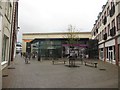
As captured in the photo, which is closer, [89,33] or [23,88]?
[23,88]

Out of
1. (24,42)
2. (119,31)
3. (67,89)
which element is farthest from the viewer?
(24,42)

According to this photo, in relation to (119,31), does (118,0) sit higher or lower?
higher

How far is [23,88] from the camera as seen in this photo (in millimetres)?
7641

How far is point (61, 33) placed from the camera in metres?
65.6

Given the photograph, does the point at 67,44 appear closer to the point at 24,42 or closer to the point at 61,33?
the point at 61,33

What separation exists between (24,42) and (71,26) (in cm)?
3199

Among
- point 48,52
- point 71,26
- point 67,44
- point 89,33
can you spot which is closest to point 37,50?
point 48,52

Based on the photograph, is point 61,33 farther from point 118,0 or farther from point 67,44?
point 118,0

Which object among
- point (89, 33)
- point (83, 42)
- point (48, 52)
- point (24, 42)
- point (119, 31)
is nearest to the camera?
point (119, 31)

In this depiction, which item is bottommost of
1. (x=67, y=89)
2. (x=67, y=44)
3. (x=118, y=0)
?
(x=67, y=89)

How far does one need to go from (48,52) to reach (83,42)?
970 centimetres

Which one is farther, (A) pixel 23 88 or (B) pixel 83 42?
(B) pixel 83 42

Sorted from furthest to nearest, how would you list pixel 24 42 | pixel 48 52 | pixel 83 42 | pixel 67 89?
pixel 24 42 < pixel 83 42 < pixel 48 52 < pixel 67 89

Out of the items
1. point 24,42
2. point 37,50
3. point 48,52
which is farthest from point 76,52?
point 24,42
